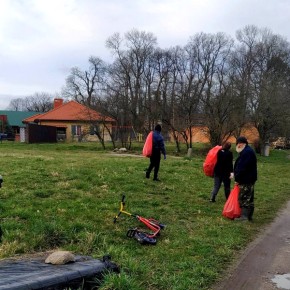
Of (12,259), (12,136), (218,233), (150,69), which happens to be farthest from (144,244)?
(12,136)

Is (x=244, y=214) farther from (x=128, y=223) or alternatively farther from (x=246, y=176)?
(x=128, y=223)

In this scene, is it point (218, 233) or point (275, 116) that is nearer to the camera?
point (218, 233)

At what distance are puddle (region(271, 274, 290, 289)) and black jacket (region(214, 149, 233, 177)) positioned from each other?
214 inches

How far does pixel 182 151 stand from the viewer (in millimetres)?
35719

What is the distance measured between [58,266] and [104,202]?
476 cm

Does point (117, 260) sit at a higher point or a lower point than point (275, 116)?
lower

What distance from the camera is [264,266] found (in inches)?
236

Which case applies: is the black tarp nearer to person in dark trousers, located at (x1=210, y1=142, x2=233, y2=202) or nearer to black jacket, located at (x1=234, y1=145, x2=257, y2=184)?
black jacket, located at (x1=234, y1=145, x2=257, y2=184)

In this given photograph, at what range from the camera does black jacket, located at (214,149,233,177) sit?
1088 cm

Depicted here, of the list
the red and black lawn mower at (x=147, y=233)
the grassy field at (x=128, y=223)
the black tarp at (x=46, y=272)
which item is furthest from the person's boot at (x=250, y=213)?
the black tarp at (x=46, y=272)

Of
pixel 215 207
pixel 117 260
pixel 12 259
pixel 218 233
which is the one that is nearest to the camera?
pixel 12 259

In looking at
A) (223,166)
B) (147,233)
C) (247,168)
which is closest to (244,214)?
(247,168)

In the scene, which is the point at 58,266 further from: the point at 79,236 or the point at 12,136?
the point at 12,136

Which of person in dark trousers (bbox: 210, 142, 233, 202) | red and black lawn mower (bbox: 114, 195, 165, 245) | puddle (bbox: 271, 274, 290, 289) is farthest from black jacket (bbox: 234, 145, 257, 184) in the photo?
puddle (bbox: 271, 274, 290, 289)
